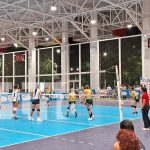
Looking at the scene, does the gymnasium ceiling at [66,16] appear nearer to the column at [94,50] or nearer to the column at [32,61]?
the column at [94,50]

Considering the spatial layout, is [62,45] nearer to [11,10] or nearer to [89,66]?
[89,66]

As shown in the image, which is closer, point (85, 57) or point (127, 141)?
point (127, 141)

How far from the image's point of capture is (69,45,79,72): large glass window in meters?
41.7

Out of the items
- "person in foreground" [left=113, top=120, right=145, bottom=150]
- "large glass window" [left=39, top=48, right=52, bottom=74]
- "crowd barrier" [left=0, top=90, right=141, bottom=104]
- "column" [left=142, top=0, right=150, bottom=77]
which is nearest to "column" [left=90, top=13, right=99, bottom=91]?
"crowd barrier" [left=0, top=90, right=141, bottom=104]

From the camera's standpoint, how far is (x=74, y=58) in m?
42.1

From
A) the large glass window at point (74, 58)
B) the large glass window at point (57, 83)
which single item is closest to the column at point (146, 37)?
the large glass window at point (57, 83)

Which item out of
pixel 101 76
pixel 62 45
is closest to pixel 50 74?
pixel 62 45

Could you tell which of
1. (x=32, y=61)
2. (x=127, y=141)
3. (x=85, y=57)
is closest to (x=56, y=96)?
(x=85, y=57)

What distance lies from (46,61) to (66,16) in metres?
12.5

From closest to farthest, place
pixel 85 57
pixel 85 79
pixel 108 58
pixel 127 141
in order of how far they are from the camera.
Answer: pixel 127 141, pixel 108 58, pixel 85 79, pixel 85 57

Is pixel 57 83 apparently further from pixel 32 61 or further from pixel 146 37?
pixel 146 37

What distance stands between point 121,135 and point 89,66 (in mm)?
36600

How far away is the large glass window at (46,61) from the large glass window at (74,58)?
A: 13.6ft

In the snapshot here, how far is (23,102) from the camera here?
2983 cm
